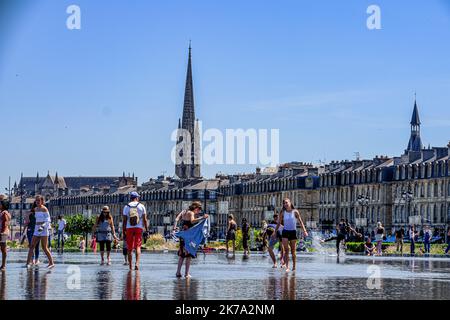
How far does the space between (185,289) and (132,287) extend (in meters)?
0.89

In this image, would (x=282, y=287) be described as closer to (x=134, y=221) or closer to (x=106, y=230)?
(x=134, y=221)

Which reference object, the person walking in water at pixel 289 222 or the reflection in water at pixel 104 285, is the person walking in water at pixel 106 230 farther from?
the person walking in water at pixel 289 222

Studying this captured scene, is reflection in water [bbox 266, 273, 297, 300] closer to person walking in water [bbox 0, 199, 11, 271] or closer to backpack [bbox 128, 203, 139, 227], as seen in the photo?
backpack [bbox 128, 203, 139, 227]

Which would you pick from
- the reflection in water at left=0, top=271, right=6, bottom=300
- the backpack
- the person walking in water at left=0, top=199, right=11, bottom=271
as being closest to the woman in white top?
the person walking in water at left=0, top=199, right=11, bottom=271

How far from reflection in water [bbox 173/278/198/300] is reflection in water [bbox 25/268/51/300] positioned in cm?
197

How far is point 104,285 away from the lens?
742 inches

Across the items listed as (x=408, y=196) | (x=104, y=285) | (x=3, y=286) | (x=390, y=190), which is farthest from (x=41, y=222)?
(x=390, y=190)

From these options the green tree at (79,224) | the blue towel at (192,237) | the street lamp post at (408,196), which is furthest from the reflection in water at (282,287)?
the street lamp post at (408,196)

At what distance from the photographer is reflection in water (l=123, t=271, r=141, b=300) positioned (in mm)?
16312

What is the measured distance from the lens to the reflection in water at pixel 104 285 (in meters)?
16.4

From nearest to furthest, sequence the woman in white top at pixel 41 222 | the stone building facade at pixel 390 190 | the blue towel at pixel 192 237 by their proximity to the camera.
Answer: the blue towel at pixel 192 237 < the woman in white top at pixel 41 222 < the stone building facade at pixel 390 190

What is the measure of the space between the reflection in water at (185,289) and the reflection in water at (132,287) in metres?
0.57
